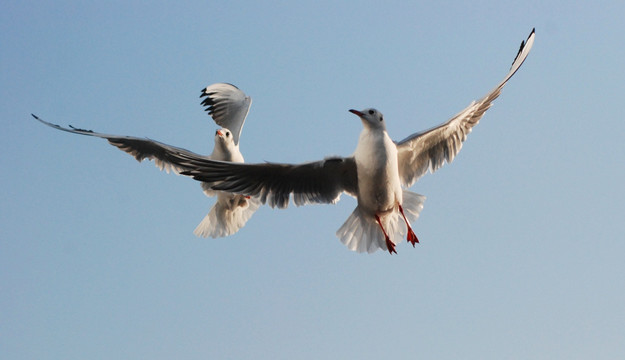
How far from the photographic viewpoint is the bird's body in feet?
23.7

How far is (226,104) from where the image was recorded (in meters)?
12.1

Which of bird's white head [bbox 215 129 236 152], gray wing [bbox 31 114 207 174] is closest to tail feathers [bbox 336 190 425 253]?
gray wing [bbox 31 114 207 174]

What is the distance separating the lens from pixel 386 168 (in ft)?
23.3

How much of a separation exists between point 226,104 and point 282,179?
4.77 m

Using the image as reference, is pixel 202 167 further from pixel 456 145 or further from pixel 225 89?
pixel 225 89

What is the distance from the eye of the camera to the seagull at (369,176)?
23.7 feet

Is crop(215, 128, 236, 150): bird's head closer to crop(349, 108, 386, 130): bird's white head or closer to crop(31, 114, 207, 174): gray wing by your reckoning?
crop(31, 114, 207, 174): gray wing

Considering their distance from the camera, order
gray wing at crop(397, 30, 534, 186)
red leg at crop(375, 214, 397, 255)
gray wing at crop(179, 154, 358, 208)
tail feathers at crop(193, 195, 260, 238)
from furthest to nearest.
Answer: tail feathers at crop(193, 195, 260, 238)
gray wing at crop(397, 30, 534, 186)
red leg at crop(375, 214, 397, 255)
gray wing at crop(179, 154, 358, 208)

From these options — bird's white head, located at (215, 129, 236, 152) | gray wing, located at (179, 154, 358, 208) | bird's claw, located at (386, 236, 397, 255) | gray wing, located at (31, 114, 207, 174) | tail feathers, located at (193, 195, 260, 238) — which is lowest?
bird's claw, located at (386, 236, 397, 255)

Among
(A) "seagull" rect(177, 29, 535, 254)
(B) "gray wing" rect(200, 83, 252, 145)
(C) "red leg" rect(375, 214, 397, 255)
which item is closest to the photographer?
Answer: (A) "seagull" rect(177, 29, 535, 254)

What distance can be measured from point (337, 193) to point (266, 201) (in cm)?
69

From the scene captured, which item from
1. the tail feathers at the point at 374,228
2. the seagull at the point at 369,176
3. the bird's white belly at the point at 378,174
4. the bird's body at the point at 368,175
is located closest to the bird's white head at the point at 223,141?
the bird's body at the point at 368,175

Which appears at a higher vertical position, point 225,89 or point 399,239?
point 225,89

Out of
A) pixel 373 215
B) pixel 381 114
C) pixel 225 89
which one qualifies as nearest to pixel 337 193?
pixel 373 215
